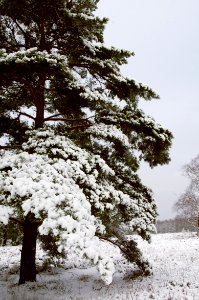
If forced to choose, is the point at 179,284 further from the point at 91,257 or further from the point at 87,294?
the point at 91,257

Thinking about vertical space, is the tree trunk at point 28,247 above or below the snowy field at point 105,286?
above

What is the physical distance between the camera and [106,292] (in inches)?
404

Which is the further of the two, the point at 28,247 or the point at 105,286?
the point at 105,286

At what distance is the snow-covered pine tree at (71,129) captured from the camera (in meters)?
7.46

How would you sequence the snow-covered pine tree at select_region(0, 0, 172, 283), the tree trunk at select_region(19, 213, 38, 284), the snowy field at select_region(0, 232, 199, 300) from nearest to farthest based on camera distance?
the snow-covered pine tree at select_region(0, 0, 172, 283)
the snowy field at select_region(0, 232, 199, 300)
the tree trunk at select_region(19, 213, 38, 284)

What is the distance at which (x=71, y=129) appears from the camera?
1091 cm

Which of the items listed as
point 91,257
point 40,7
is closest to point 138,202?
point 91,257

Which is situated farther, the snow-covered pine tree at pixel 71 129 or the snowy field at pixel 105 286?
the snowy field at pixel 105 286

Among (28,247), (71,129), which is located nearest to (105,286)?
(28,247)

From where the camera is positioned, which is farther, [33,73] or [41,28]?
[41,28]

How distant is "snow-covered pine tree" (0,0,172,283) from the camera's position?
746 centimetres

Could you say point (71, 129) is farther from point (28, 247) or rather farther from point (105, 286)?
point (105, 286)

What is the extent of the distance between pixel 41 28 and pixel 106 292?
8345mm

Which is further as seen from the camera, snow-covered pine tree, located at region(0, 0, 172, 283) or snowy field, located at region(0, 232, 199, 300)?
snowy field, located at region(0, 232, 199, 300)
